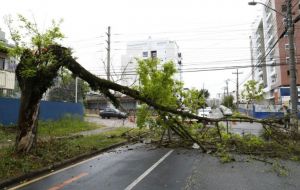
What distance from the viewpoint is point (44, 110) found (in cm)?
2467

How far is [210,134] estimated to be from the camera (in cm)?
1681

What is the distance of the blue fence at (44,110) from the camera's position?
67.7 feet

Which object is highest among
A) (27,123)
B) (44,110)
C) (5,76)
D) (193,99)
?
(5,76)

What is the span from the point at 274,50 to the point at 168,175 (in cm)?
6923

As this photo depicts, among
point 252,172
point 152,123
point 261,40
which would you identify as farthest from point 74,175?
point 261,40

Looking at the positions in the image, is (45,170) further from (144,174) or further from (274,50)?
Result: (274,50)

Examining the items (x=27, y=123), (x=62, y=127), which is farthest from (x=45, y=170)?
(x=62, y=127)

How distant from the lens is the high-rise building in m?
57.7

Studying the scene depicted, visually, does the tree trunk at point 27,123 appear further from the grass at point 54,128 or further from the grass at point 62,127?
the grass at point 62,127

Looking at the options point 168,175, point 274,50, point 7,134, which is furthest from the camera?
point 274,50

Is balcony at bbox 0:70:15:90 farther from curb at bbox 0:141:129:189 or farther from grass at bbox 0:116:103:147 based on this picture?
curb at bbox 0:141:129:189

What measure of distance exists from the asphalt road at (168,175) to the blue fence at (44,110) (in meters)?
10.7

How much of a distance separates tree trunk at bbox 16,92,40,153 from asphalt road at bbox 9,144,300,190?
1853mm

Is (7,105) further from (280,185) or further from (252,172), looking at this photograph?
(280,185)
